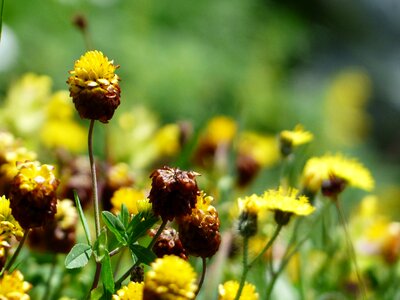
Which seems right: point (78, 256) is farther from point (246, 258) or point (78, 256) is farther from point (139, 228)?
point (246, 258)

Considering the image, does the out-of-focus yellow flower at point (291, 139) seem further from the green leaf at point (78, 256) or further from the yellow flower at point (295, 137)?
the green leaf at point (78, 256)

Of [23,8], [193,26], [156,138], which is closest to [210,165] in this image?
[156,138]

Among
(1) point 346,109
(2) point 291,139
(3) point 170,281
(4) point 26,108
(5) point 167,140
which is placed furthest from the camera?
(1) point 346,109

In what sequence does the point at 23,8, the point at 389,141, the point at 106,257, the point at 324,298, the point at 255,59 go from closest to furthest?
the point at 106,257, the point at 324,298, the point at 23,8, the point at 255,59, the point at 389,141

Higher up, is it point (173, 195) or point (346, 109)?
point (346, 109)

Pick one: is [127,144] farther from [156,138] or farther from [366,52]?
[366,52]

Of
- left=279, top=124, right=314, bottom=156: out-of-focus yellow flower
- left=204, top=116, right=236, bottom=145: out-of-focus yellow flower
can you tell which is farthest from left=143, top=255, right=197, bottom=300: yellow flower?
left=204, top=116, right=236, bottom=145: out-of-focus yellow flower

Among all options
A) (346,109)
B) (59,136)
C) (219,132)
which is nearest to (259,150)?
(219,132)
